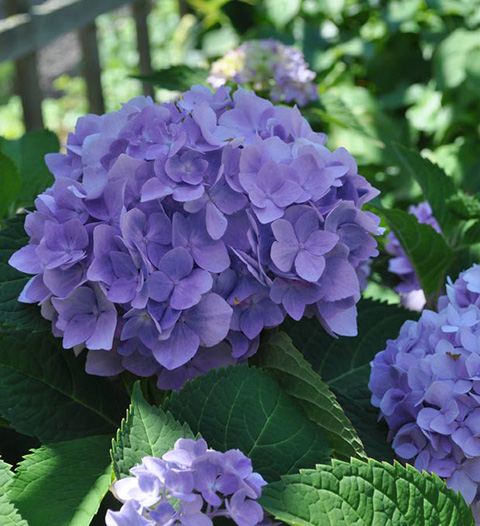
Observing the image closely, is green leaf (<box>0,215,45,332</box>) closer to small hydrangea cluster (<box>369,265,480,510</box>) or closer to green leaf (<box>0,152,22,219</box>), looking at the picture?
green leaf (<box>0,152,22,219</box>)

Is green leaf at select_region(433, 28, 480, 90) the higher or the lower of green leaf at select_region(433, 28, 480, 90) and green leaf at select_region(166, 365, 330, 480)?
the lower

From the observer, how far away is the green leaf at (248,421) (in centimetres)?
79

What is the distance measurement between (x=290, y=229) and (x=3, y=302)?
0.32 meters

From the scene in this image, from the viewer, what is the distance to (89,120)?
38.2 inches

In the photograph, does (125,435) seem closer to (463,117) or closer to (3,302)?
(3,302)

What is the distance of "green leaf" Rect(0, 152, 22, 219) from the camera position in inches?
46.1

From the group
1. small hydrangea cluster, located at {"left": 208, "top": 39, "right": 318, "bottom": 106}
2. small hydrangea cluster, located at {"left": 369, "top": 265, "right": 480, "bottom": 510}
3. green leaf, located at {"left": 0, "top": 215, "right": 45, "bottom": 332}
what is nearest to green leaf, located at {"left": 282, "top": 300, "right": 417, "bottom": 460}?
small hydrangea cluster, located at {"left": 369, "top": 265, "right": 480, "bottom": 510}

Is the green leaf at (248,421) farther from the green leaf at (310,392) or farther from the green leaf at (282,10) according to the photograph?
the green leaf at (282,10)

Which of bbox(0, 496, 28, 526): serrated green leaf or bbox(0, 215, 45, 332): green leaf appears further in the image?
bbox(0, 215, 45, 332): green leaf

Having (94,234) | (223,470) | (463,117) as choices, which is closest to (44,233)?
(94,234)

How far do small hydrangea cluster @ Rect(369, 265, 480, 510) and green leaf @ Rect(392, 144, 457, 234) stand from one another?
1.23ft

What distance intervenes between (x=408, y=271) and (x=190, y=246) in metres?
0.59

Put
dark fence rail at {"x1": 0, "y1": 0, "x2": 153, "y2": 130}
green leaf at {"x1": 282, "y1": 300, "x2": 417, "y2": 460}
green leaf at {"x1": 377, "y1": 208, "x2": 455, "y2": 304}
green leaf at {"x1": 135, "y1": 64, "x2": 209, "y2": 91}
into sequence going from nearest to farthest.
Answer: green leaf at {"x1": 282, "y1": 300, "x2": 417, "y2": 460} < green leaf at {"x1": 377, "y1": 208, "x2": 455, "y2": 304} < green leaf at {"x1": 135, "y1": 64, "x2": 209, "y2": 91} < dark fence rail at {"x1": 0, "y1": 0, "x2": 153, "y2": 130}

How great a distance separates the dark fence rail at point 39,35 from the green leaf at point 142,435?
240 cm
